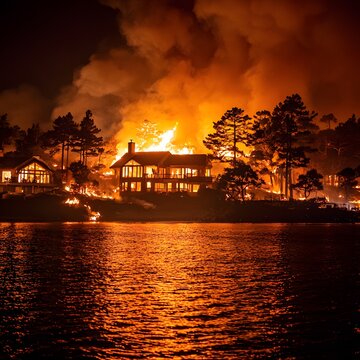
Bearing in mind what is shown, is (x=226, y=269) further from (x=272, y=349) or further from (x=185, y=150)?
(x=185, y=150)

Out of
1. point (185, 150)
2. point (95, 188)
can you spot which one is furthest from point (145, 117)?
point (95, 188)

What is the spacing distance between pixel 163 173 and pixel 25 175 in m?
23.9

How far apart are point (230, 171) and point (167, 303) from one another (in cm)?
6133

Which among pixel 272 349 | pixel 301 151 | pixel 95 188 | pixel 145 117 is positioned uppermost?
pixel 145 117

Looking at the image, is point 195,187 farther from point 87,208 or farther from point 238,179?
point 87,208

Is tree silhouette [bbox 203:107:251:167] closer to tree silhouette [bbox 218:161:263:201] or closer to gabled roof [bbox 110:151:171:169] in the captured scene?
tree silhouette [bbox 218:161:263:201]

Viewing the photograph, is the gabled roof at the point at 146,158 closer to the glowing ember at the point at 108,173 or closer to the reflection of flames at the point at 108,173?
the reflection of flames at the point at 108,173

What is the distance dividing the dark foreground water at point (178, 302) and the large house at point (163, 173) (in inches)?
1915

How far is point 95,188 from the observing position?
89125 millimetres

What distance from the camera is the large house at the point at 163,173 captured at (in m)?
92.6

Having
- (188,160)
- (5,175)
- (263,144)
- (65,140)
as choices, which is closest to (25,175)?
(5,175)

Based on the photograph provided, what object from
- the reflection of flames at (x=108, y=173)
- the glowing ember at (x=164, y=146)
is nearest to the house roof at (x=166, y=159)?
the reflection of flames at (x=108, y=173)

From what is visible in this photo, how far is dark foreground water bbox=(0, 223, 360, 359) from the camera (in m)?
16.3

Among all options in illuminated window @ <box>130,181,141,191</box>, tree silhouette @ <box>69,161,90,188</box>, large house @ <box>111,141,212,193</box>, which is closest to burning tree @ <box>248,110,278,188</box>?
large house @ <box>111,141,212,193</box>
